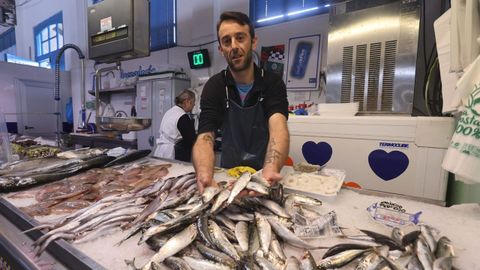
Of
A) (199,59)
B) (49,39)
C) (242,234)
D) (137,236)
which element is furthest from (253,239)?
(49,39)

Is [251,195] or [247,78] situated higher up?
[247,78]

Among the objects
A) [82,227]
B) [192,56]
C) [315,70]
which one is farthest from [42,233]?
[192,56]

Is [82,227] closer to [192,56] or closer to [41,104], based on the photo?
[192,56]

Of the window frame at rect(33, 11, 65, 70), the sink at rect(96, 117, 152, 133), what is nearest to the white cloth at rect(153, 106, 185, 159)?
the sink at rect(96, 117, 152, 133)

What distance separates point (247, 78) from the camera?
1.89m

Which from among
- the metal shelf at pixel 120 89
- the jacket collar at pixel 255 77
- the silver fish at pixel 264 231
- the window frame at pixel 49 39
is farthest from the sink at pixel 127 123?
the window frame at pixel 49 39

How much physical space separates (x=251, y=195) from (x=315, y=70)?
2.70 m

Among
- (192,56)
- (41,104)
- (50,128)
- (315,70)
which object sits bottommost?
(50,128)

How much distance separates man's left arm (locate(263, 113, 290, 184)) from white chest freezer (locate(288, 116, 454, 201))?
0.54 metres

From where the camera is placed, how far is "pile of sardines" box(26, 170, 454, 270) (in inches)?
26.8

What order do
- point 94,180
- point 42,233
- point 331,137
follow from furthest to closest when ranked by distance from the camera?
point 331,137 < point 94,180 < point 42,233

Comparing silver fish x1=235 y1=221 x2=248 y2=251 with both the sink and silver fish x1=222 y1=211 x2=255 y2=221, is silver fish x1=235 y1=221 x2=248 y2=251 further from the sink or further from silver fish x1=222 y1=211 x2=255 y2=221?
the sink

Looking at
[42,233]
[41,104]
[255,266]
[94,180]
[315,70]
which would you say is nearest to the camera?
[255,266]

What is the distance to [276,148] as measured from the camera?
1529 mm
